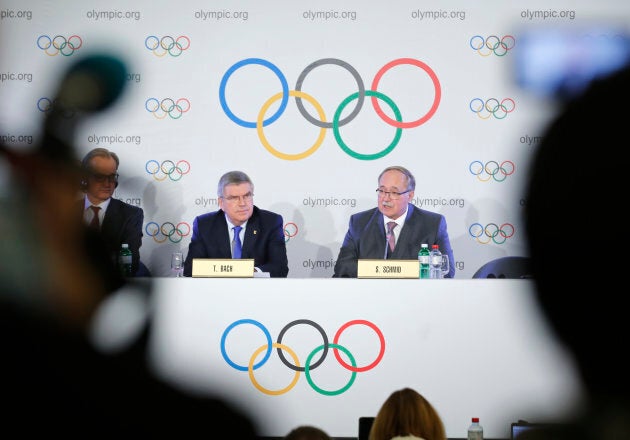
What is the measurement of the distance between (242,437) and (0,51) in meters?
0.14

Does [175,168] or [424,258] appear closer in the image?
[424,258]

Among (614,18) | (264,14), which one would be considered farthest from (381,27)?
(614,18)

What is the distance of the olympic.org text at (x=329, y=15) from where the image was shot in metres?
6.33

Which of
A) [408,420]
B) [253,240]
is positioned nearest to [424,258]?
[253,240]

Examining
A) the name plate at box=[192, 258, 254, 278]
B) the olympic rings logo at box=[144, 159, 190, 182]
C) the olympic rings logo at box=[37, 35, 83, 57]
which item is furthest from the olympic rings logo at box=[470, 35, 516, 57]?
the olympic rings logo at box=[37, 35, 83, 57]

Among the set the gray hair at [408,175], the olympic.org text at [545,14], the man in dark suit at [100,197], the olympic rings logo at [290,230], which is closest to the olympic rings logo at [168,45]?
the olympic rings logo at [290,230]

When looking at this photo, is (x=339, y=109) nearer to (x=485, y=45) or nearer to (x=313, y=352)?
(x=485, y=45)

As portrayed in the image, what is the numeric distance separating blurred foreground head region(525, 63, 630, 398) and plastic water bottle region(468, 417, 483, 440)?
3626 mm

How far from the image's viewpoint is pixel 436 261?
5.59 m

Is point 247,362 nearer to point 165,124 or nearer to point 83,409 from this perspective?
point 165,124

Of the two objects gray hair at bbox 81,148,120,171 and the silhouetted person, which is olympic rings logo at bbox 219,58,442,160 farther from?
the silhouetted person

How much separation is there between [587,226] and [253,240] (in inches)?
227

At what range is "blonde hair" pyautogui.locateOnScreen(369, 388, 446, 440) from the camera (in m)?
2.47

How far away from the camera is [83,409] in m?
0.25
